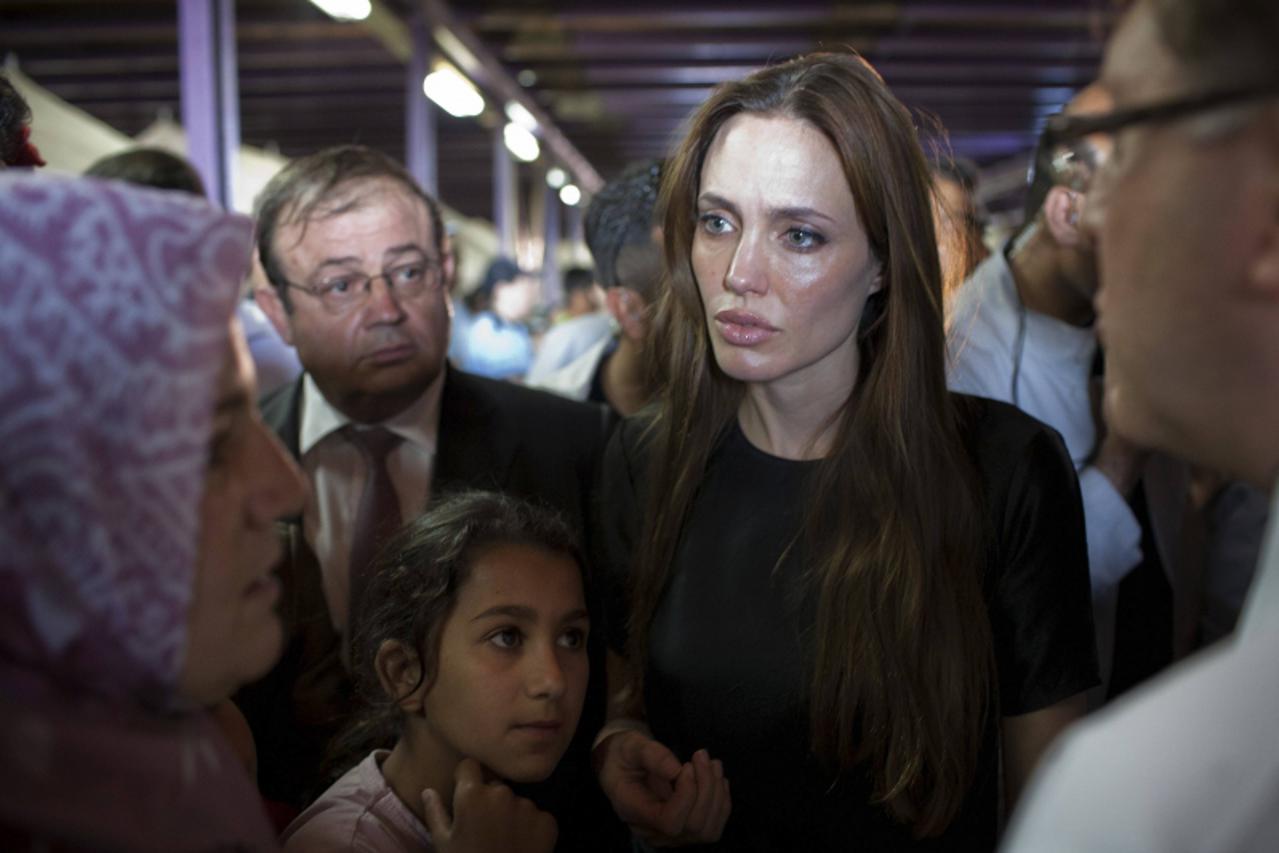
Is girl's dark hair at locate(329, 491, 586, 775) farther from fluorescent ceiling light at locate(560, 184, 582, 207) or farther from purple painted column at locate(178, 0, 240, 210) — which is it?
fluorescent ceiling light at locate(560, 184, 582, 207)

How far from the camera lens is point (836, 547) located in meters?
1.83

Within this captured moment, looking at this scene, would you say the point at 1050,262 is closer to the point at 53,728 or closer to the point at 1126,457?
the point at 1126,457

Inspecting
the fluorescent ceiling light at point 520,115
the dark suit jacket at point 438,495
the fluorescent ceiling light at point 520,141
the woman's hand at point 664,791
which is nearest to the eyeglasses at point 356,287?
the dark suit jacket at point 438,495

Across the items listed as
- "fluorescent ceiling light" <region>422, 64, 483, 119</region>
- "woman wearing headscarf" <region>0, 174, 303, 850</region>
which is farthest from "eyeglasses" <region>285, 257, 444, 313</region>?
"fluorescent ceiling light" <region>422, 64, 483, 119</region>

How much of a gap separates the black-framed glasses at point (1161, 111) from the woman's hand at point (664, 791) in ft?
3.94

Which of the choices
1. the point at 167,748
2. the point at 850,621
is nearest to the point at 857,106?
the point at 850,621

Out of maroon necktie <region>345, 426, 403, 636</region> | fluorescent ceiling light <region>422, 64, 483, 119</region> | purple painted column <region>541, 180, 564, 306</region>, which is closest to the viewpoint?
maroon necktie <region>345, 426, 403, 636</region>

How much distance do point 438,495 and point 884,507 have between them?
3.65 feet

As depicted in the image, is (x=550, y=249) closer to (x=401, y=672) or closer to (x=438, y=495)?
(x=438, y=495)

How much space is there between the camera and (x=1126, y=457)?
Answer: 7.96ft

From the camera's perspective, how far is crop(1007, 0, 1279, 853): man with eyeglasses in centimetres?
74

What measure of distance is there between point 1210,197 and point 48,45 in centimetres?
1126

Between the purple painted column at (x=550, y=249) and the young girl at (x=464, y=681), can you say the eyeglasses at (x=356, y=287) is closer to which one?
the young girl at (x=464, y=681)

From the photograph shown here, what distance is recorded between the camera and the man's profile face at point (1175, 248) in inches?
32.2
